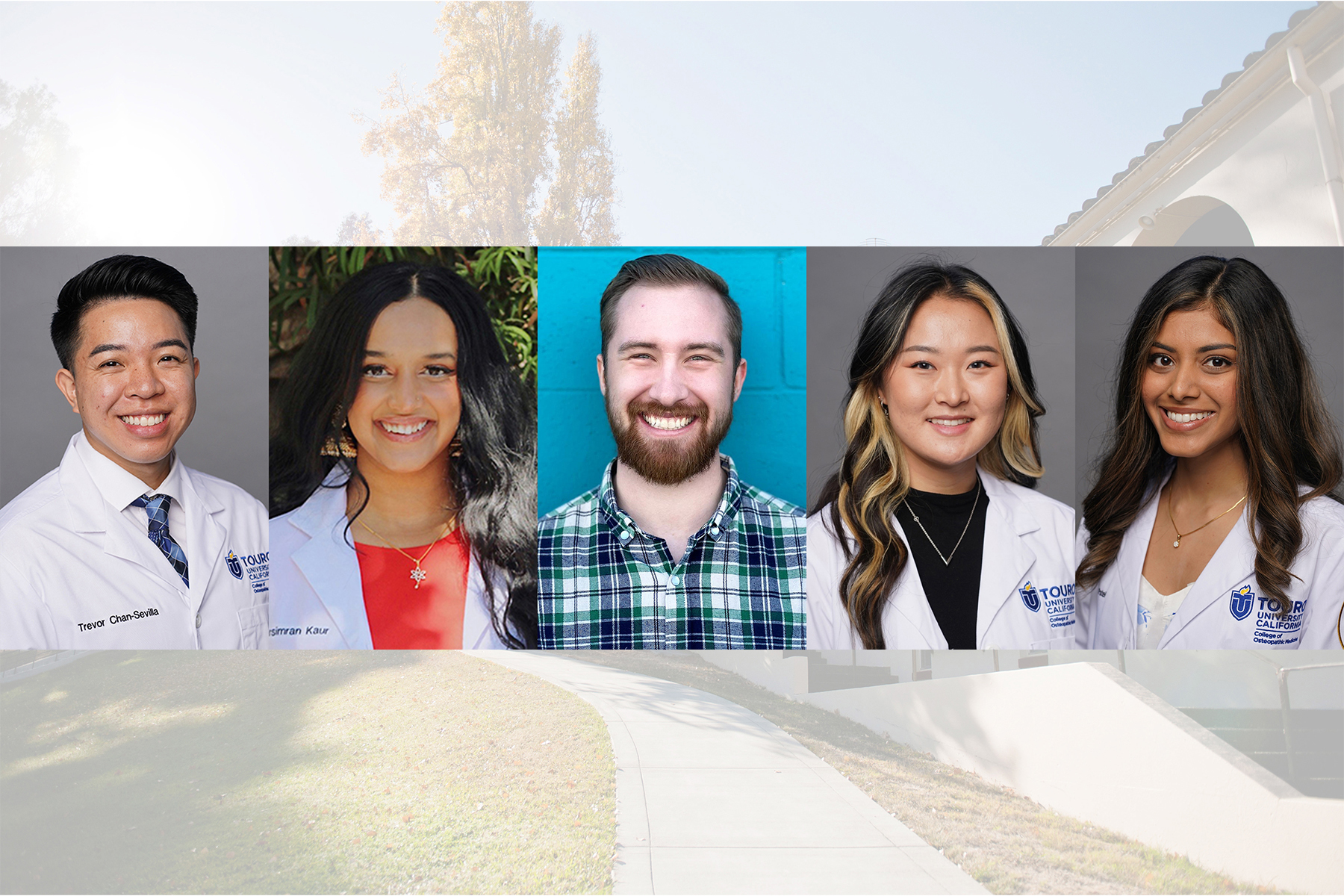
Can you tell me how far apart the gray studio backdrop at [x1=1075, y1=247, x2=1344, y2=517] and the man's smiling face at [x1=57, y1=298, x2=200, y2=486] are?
486cm

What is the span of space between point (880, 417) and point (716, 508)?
3.33ft

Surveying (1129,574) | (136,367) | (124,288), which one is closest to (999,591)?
(1129,574)

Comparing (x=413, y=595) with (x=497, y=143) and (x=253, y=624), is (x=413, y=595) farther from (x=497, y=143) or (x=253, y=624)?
(x=497, y=143)

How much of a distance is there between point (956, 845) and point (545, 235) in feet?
33.9

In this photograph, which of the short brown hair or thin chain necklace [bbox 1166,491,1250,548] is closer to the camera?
the short brown hair

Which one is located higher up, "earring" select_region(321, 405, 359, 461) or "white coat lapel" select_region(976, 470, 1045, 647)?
"earring" select_region(321, 405, 359, 461)

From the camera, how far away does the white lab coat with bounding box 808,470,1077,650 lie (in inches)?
196

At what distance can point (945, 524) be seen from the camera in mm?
5070

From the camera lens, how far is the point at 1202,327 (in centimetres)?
501

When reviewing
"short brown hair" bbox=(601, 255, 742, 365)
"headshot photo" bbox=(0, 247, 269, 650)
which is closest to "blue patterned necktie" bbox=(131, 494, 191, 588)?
"headshot photo" bbox=(0, 247, 269, 650)

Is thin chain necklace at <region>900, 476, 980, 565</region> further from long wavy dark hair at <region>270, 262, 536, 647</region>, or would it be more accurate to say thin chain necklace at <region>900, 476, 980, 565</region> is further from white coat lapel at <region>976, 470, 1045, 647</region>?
long wavy dark hair at <region>270, 262, 536, 647</region>

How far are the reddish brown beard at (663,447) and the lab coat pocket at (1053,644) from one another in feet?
6.53

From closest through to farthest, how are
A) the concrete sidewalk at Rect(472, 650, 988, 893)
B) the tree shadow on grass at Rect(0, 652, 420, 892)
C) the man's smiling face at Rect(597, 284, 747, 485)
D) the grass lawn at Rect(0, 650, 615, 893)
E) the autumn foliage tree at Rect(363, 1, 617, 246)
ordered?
the man's smiling face at Rect(597, 284, 747, 485) < the concrete sidewalk at Rect(472, 650, 988, 893) < the grass lawn at Rect(0, 650, 615, 893) < the tree shadow on grass at Rect(0, 652, 420, 892) < the autumn foliage tree at Rect(363, 1, 617, 246)

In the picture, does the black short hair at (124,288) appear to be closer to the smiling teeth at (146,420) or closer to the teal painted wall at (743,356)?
the smiling teeth at (146,420)
